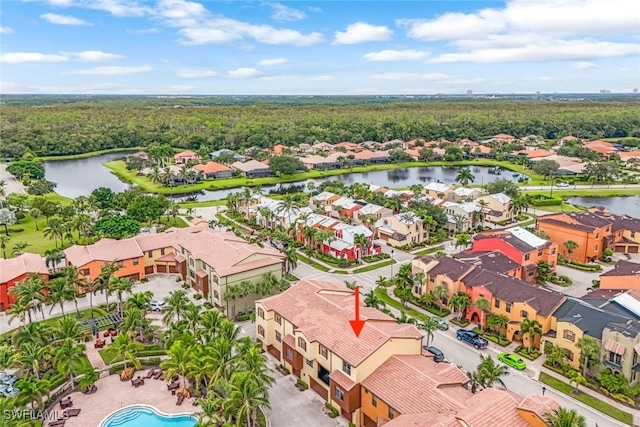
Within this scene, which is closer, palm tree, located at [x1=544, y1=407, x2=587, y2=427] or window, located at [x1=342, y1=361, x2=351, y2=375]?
palm tree, located at [x1=544, y1=407, x2=587, y2=427]

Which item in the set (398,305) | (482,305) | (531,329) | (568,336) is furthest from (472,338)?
(398,305)

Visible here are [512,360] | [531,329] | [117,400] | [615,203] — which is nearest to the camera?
[117,400]

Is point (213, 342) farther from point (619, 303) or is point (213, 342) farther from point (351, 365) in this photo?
point (619, 303)

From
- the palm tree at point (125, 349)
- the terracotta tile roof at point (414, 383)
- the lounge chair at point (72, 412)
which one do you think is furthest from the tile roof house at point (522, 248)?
→ the lounge chair at point (72, 412)

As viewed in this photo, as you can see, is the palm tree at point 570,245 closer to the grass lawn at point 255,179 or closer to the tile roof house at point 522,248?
the tile roof house at point 522,248

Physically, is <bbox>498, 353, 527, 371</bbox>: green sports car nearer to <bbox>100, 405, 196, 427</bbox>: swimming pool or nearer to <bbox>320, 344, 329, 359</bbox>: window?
<bbox>320, 344, 329, 359</bbox>: window

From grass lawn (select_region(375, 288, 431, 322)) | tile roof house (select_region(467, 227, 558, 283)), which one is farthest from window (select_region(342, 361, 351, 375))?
tile roof house (select_region(467, 227, 558, 283))

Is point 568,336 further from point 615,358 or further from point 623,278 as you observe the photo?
point 623,278
